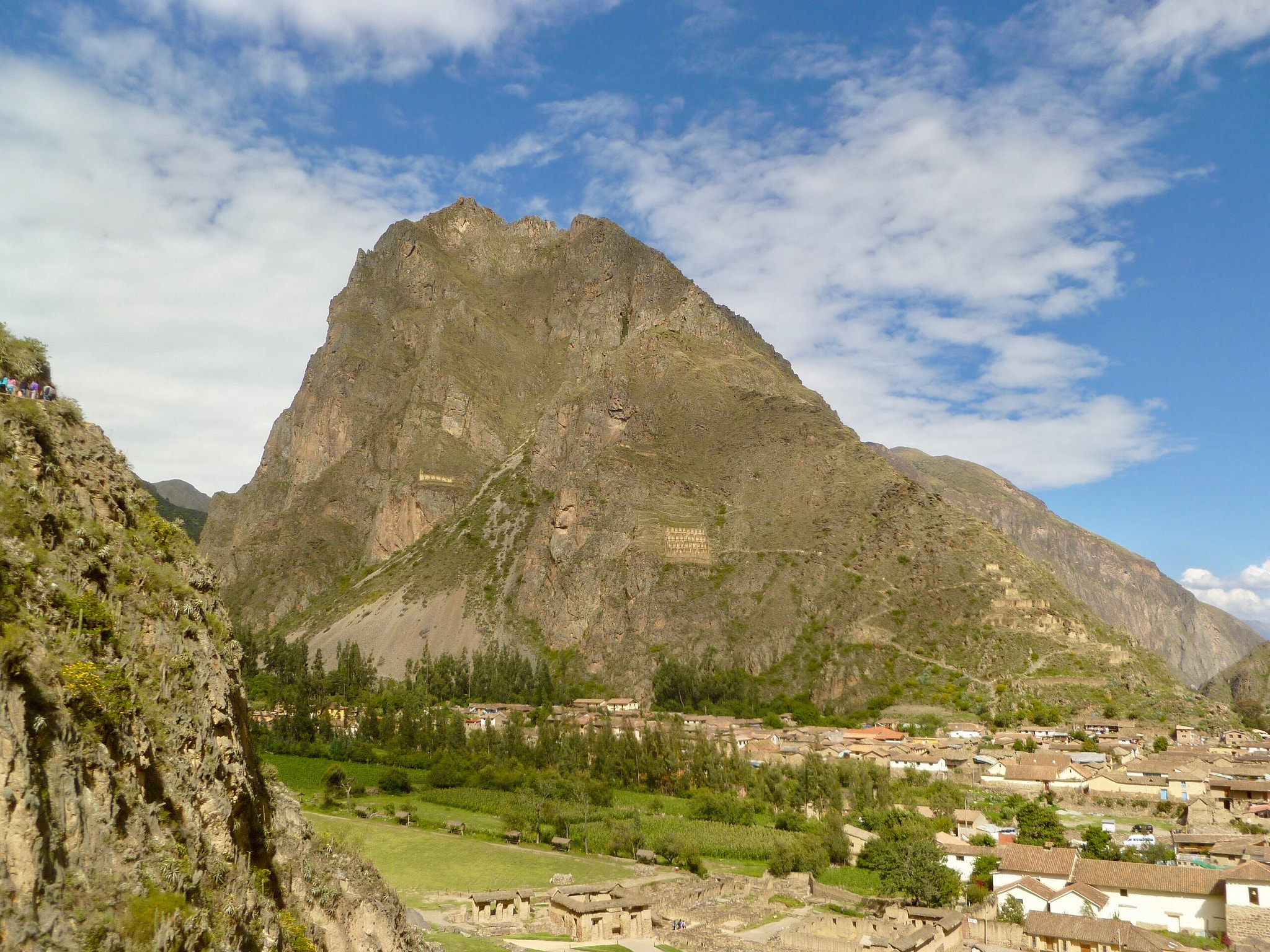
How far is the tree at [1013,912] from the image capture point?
177 feet

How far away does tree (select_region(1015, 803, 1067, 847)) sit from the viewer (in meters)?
67.4

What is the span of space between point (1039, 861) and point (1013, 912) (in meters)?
6.27

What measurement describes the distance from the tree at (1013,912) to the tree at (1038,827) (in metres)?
12.5

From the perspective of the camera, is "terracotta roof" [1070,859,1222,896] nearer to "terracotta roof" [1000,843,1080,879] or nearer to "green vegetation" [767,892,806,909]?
"terracotta roof" [1000,843,1080,879]

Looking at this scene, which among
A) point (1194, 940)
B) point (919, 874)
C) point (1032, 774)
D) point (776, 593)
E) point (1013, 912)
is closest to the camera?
point (1194, 940)

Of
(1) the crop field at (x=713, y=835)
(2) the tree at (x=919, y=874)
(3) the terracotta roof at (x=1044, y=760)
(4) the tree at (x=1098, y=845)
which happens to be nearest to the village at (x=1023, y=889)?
(3) the terracotta roof at (x=1044, y=760)

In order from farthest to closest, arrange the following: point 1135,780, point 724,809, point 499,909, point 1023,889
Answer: point 724,809 → point 1135,780 → point 499,909 → point 1023,889

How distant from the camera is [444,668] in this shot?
158375mm

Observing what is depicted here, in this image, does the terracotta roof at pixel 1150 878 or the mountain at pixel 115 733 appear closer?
the mountain at pixel 115 733

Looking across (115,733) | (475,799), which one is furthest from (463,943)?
(475,799)

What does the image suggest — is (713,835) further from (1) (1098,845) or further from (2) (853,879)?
(1) (1098,845)

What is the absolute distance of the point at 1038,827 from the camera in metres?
68.4

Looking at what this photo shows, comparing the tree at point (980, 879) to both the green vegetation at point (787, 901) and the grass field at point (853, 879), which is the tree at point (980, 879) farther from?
the green vegetation at point (787, 901)

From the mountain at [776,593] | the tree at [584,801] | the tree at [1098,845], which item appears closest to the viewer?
the tree at [1098,845]
